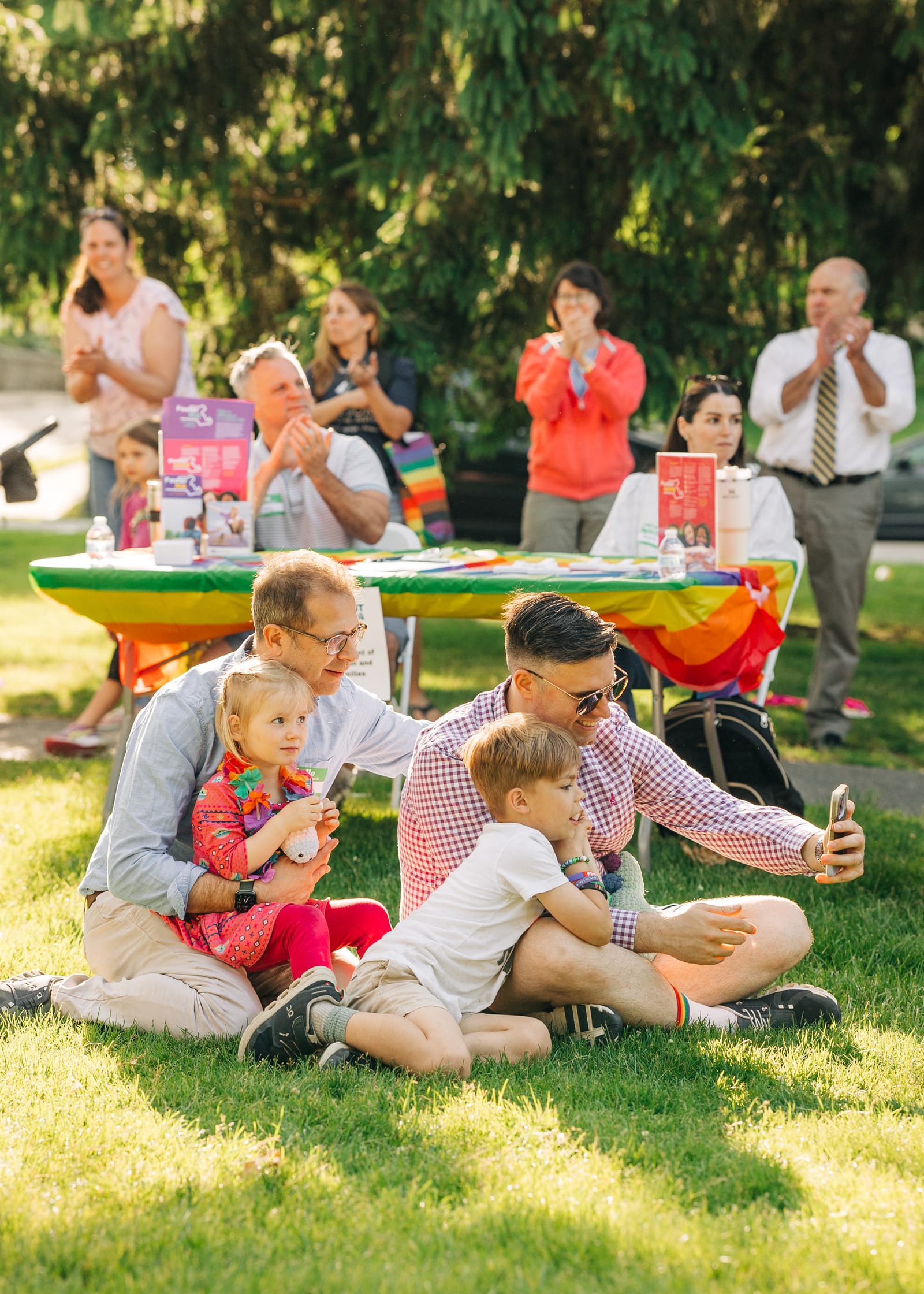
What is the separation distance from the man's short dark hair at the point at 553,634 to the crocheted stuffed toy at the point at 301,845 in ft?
1.96

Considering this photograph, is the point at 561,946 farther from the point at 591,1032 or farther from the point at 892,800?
the point at 892,800

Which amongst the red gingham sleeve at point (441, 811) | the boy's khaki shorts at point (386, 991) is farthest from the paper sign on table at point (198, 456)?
the boy's khaki shorts at point (386, 991)

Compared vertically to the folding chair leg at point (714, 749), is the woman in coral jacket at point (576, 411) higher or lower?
higher

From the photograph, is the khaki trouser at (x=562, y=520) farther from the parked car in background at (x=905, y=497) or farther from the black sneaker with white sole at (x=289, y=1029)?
the parked car in background at (x=905, y=497)

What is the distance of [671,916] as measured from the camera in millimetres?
3232

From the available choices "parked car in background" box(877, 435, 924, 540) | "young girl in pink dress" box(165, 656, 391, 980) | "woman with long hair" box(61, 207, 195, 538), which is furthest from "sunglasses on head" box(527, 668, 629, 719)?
"parked car in background" box(877, 435, 924, 540)

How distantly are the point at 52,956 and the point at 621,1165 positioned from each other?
190 cm

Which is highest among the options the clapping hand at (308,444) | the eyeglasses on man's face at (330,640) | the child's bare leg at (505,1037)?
the clapping hand at (308,444)

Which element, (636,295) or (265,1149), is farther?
(636,295)

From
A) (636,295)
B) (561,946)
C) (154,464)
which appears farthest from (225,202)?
(561,946)

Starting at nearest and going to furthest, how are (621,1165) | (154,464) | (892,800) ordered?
(621,1165), (892,800), (154,464)

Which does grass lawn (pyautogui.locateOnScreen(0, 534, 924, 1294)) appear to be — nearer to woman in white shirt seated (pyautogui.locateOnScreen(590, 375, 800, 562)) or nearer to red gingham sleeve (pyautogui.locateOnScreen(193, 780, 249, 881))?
red gingham sleeve (pyautogui.locateOnScreen(193, 780, 249, 881))

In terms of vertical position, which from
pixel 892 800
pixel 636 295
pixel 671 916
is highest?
pixel 636 295

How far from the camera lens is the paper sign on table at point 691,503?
4750mm
